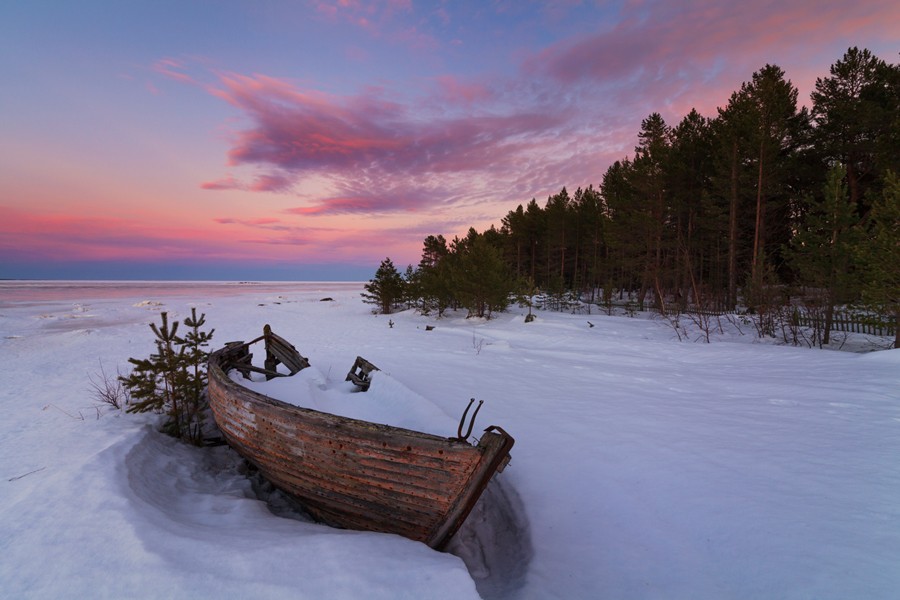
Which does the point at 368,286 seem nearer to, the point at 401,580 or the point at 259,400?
the point at 259,400

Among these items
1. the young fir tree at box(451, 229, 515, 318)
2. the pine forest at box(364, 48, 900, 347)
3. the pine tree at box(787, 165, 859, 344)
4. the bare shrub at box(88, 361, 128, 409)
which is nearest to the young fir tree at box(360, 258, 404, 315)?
the pine forest at box(364, 48, 900, 347)

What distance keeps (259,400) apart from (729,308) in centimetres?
2744

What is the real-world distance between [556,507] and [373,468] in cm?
210

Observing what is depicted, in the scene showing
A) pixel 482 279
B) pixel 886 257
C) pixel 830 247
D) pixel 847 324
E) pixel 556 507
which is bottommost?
pixel 556 507

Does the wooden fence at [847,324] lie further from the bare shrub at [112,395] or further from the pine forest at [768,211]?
the bare shrub at [112,395]

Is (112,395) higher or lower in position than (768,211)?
lower

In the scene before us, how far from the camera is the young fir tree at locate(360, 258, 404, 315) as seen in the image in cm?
2966

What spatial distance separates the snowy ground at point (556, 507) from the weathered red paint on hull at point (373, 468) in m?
0.33

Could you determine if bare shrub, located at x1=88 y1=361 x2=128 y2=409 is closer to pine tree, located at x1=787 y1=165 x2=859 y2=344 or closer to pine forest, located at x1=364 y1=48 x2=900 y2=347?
pine forest, located at x1=364 y1=48 x2=900 y2=347

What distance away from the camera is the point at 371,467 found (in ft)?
12.1

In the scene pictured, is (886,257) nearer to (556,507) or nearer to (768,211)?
(556,507)

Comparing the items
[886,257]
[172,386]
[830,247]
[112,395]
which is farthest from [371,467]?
[830,247]

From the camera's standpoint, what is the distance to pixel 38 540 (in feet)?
9.73

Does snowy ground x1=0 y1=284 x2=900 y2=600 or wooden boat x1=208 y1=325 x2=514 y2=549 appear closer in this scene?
snowy ground x1=0 y1=284 x2=900 y2=600
